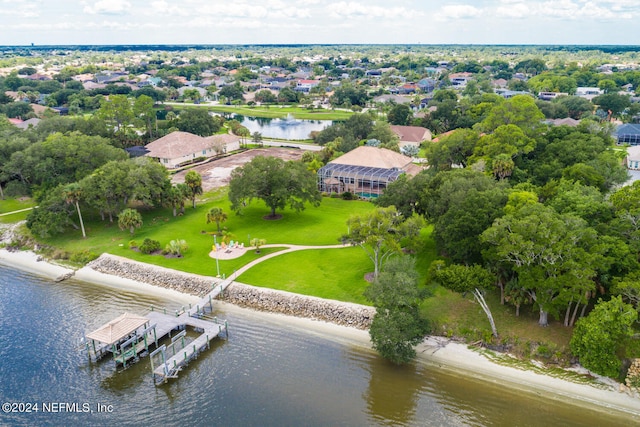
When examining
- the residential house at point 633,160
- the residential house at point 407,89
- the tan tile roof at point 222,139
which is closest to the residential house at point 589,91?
the residential house at point 407,89

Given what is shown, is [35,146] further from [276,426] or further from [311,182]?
[276,426]

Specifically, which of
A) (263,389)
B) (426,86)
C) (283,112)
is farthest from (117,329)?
(426,86)

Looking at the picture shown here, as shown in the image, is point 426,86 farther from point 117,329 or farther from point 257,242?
point 117,329

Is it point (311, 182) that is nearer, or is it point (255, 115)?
point (311, 182)

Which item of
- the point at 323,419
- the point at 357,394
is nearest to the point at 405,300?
the point at 357,394

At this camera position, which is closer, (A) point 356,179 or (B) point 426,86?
(A) point 356,179

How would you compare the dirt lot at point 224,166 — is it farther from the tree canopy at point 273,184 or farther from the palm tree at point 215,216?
the palm tree at point 215,216

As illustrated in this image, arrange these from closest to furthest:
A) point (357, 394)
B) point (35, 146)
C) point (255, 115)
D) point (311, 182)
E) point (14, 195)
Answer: point (357, 394) < point (311, 182) < point (35, 146) < point (14, 195) < point (255, 115)
